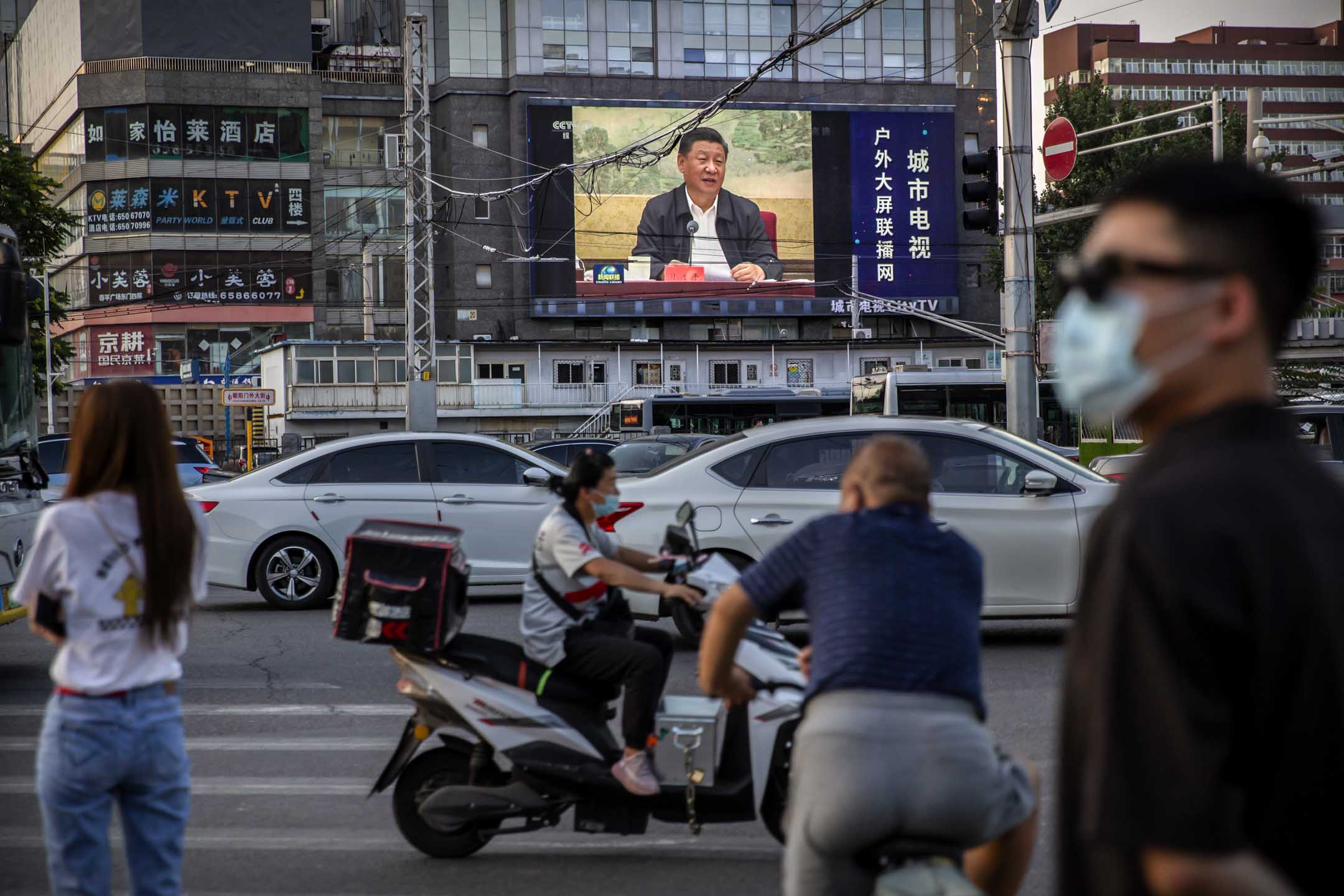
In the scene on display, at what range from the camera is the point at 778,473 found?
409 inches

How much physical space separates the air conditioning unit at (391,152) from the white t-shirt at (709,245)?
1441 centimetres

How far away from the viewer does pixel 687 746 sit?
526 centimetres

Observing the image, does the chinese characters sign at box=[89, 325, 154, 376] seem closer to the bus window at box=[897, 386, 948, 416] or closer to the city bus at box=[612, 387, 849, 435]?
the city bus at box=[612, 387, 849, 435]

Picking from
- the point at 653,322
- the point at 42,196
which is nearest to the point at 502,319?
the point at 653,322

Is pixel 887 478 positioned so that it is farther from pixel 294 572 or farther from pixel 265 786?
pixel 294 572

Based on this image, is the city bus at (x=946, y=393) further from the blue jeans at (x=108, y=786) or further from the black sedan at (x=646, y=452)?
the blue jeans at (x=108, y=786)

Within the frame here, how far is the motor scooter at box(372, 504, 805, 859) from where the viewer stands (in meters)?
5.21

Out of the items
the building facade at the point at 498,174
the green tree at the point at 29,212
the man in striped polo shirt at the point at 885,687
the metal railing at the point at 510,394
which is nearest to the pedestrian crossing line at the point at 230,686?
the man in striped polo shirt at the point at 885,687

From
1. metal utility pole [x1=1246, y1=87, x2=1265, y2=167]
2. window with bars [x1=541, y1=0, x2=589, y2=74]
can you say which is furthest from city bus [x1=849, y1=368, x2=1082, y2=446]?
window with bars [x1=541, y1=0, x2=589, y2=74]

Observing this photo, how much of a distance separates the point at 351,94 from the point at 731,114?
18830 mm

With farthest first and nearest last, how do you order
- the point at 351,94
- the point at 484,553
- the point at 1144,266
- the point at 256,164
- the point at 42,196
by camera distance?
the point at 351,94 < the point at 256,164 < the point at 42,196 < the point at 484,553 < the point at 1144,266

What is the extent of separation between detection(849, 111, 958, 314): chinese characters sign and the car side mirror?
6440 centimetres

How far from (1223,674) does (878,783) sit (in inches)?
60.9

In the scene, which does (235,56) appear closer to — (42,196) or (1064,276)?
(42,196)
